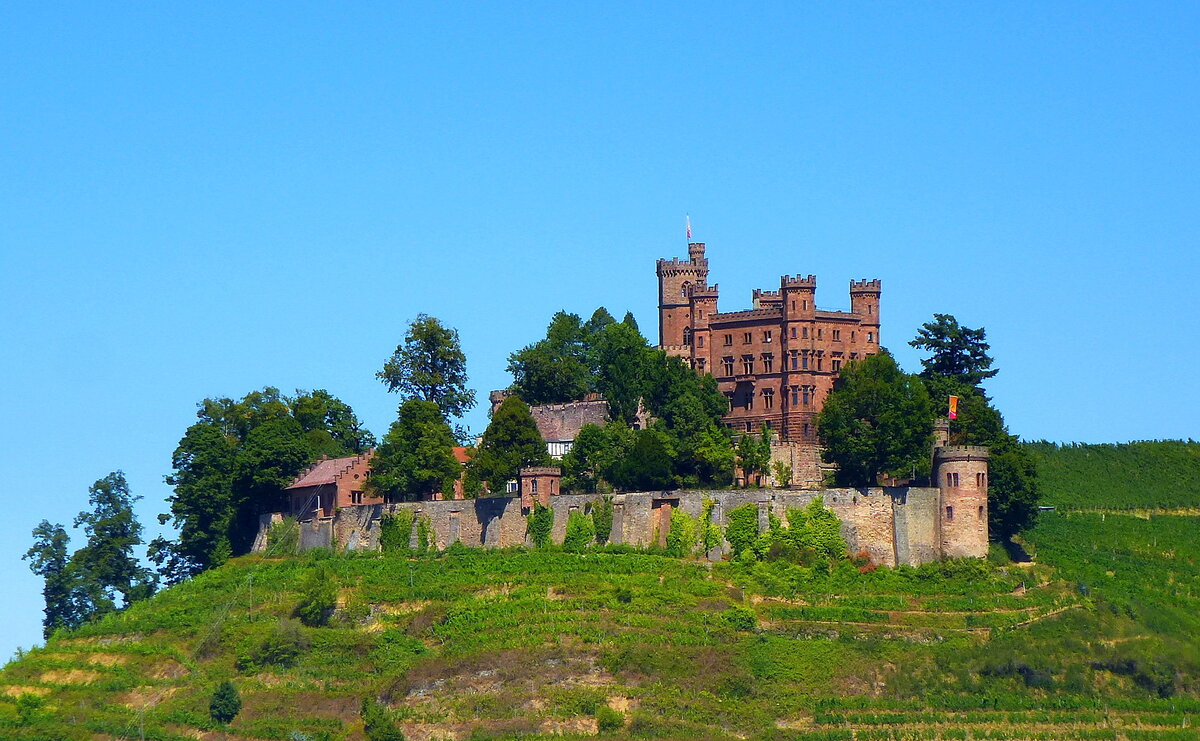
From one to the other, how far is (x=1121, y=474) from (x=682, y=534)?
103 feet

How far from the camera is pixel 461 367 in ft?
371

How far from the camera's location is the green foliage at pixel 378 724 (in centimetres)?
7925

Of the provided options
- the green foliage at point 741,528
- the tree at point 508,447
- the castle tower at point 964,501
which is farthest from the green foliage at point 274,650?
the castle tower at point 964,501

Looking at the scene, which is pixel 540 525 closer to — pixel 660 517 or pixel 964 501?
pixel 660 517

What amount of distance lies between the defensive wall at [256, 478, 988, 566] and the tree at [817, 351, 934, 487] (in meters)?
2.32

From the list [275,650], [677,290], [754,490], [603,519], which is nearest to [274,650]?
[275,650]

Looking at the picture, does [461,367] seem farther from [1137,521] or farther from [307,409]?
[1137,521]

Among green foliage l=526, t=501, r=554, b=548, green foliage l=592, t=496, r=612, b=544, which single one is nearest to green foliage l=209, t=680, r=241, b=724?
green foliage l=526, t=501, r=554, b=548

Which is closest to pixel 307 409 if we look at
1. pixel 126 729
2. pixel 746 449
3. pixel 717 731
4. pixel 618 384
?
pixel 618 384

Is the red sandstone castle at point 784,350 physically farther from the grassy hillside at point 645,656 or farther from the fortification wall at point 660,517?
the grassy hillside at point 645,656

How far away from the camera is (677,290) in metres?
117

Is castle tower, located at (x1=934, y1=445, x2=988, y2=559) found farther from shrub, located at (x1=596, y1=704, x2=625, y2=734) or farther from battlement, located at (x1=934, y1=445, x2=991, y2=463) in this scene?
shrub, located at (x1=596, y1=704, x2=625, y2=734)

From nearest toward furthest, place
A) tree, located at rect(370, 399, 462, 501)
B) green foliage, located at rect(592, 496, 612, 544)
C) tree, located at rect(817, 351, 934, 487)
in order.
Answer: tree, located at rect(817, 351, 934, 487)
green foliage, located at rect(592, 496, 612, 544)
tree, located at rect(370, 399, 462, 501)

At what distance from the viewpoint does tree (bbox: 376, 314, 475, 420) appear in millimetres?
112062
